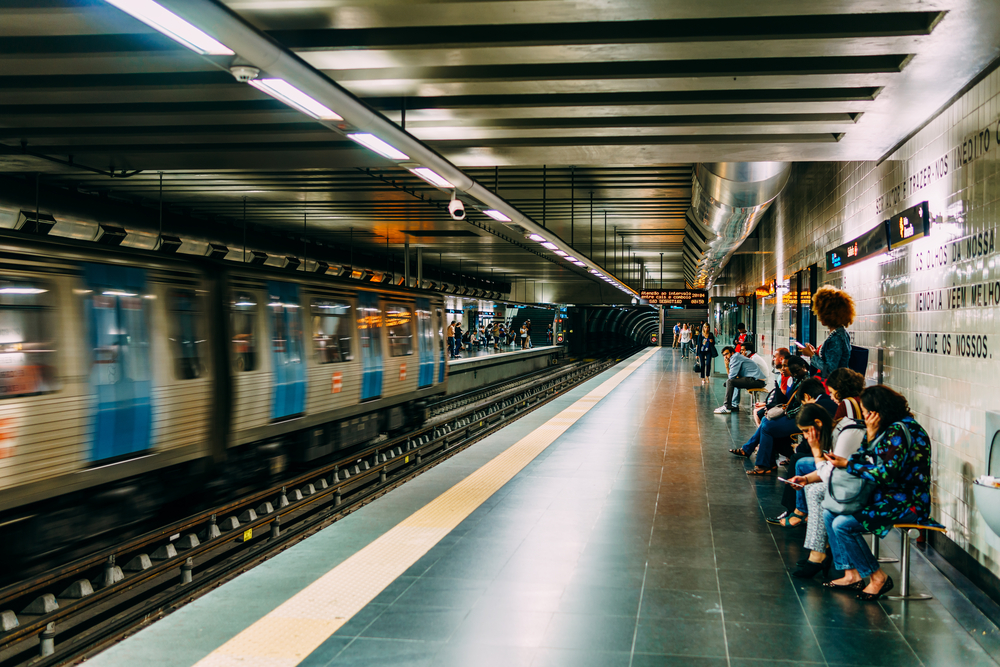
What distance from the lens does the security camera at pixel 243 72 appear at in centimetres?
340

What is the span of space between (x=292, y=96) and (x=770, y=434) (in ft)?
17.9

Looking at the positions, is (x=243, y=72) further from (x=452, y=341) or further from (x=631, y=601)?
(x=452, y=341)

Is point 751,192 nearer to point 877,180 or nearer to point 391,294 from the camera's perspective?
point 877,180

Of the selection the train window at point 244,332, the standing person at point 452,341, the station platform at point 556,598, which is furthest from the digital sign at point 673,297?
the station platform at point 556,598

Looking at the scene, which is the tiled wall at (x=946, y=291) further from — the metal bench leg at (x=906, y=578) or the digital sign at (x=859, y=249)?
the metal bench leg at (x=906, y=578)

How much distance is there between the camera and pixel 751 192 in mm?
8414

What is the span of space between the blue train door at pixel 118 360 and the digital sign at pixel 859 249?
648 centimetres

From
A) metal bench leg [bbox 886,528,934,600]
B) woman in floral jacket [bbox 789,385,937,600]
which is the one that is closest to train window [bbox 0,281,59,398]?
woman in floral jacket [bbox 789,385,937,600]

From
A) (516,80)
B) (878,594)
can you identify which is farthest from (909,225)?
(516,80)

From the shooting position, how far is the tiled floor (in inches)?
127

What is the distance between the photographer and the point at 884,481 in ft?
12.5

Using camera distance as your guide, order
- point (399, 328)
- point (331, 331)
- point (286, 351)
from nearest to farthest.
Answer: point (286, 351)
point (331, 331)
point (399, 328)

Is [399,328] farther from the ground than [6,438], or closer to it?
farther from the ground

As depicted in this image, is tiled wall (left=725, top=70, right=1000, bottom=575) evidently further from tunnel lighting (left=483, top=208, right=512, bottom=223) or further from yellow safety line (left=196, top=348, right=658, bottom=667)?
tunnel lighting (left=483, top=208, right=512, bottom=223)
